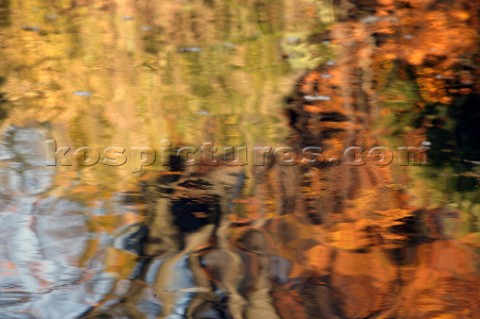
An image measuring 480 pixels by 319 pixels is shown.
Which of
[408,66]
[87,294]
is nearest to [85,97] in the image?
A: [87,294]

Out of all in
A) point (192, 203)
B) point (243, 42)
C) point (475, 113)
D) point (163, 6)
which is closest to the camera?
point (192, 203)

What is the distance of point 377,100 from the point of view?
2.44 m

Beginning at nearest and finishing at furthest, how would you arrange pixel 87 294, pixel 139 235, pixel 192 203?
pixel 87 294
pixel 139 235
pixel 192 203

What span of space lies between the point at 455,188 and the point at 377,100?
535mm

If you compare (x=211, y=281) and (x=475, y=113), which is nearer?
(x=211, y=281)

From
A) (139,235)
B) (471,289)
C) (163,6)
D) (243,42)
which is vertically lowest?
(471,289)

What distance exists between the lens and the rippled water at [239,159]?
1.64 meters

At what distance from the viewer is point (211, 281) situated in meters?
1.64

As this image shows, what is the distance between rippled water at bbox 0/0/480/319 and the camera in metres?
1.64

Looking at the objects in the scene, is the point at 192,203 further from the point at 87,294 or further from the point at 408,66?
the point at 408,66

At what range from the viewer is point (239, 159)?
2.18 m

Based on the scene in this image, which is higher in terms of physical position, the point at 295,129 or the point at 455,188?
the point at 295,129

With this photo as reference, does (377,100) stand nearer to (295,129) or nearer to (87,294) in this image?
(295,129)

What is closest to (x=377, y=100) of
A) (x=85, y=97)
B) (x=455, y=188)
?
(x=455, y=188)
